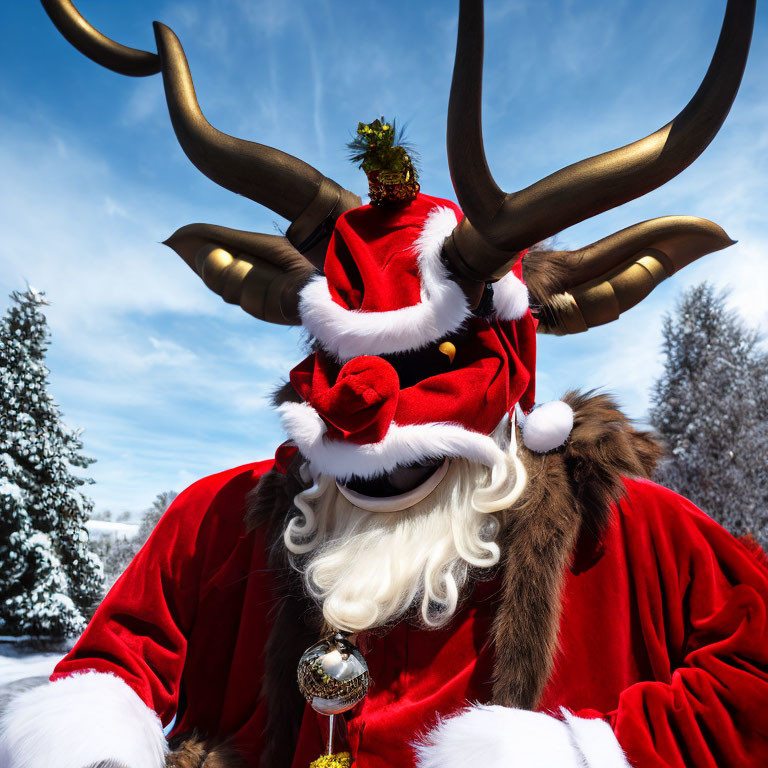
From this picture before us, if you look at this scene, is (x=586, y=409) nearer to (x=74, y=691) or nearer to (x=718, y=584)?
(x=718, y=584)

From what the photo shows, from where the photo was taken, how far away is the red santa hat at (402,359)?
4.42 feet

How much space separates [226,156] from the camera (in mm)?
1533

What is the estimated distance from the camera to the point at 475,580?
1.50 metres

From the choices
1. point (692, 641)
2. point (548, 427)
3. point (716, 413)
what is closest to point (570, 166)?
point (548, 427)

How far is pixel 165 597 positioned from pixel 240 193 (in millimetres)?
1129

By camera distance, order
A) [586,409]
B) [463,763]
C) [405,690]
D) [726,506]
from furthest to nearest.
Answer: [726,506]
[586,409]
[405,690]
[463,763]

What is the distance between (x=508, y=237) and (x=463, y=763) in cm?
104

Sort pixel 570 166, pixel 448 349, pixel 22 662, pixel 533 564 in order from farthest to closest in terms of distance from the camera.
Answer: pixel 22 662
pixel 448 349
pixel 533 564
pixel 570 166

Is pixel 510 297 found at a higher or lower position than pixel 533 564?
higher

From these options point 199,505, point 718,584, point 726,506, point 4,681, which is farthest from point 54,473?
point 726,506

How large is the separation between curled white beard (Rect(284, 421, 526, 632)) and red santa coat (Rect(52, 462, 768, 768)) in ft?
0.36

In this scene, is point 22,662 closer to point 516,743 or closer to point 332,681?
point 332,681

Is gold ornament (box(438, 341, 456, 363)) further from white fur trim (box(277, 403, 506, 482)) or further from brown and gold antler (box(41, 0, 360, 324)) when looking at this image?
brown and gold antler (box(41, 0, 360, 324))

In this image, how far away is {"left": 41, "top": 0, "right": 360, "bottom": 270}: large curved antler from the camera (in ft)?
5.08
